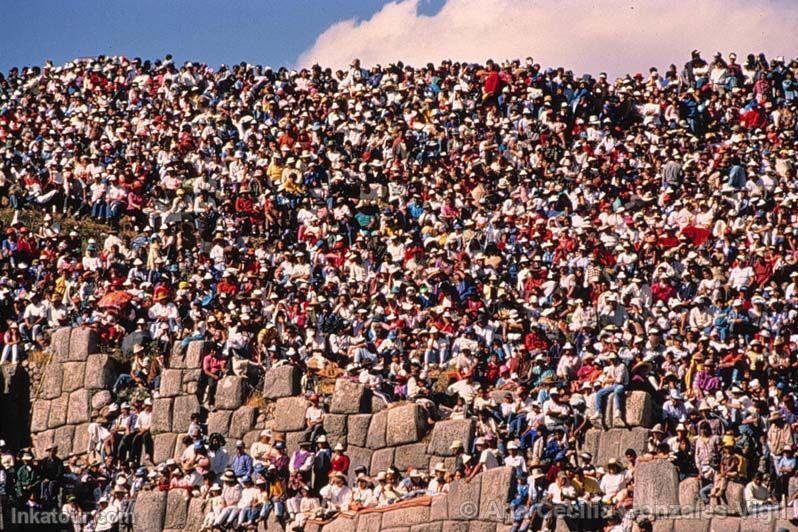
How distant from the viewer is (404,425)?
95.4ft

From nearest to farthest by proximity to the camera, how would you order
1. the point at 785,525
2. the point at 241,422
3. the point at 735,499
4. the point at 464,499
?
the point at 785,525 → the point at 735,499 → the point at 464,499 → the point at 241,422

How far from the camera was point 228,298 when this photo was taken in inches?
1319

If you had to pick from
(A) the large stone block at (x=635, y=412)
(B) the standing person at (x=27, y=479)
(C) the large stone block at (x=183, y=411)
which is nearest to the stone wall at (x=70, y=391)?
(C) the large stone block at (x=183, y=411)

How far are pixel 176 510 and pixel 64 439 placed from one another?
210 inches

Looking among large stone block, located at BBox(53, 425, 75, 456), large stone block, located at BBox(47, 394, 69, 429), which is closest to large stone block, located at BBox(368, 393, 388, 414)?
large stone block, located at BBox(53, 425, 75, 456)

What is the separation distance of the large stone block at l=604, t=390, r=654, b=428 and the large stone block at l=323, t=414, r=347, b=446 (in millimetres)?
5652

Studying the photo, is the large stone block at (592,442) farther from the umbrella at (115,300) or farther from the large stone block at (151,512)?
the umbrella at (115,300)

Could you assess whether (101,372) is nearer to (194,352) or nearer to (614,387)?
(194,352)

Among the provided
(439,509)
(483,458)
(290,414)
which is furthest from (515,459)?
(290,414)

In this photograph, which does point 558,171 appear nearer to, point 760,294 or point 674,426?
point 760,294

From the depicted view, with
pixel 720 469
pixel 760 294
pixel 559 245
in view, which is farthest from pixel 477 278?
pixel 720 469

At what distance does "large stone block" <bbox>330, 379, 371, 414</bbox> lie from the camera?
2977 cm

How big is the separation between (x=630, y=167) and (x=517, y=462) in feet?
46.3

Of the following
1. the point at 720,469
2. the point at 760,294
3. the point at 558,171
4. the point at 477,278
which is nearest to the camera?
the point at 720,469
